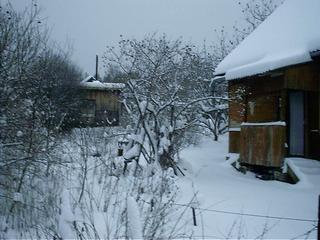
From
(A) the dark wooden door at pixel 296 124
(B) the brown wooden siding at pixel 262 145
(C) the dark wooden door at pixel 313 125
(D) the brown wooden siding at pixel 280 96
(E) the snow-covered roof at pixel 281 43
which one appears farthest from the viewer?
(A) the dark wooden door at pixel 296 124

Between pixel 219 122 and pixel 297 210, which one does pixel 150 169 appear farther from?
pixel 219 122

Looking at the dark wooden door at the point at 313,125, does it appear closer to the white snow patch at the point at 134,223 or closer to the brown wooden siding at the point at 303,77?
the brown wooden siding at the point at 303,77

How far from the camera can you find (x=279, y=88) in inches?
463

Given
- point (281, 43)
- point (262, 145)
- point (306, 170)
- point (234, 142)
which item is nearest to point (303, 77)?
point (281, 43)

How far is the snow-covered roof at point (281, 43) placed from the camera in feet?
35.3

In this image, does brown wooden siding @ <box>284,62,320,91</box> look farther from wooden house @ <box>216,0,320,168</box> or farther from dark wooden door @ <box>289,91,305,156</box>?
dark wooden door @ <box>289,91,305,156</box>

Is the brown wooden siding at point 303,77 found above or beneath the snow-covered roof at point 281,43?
beneath

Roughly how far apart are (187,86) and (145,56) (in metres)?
2.01

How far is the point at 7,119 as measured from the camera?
6.50 metres

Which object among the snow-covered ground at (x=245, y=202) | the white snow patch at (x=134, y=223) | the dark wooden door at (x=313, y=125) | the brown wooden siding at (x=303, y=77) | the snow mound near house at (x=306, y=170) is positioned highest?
the brown wooden siding at (x=303, y=77)

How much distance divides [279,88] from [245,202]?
4.55 m

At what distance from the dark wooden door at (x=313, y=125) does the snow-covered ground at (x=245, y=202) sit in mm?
1347

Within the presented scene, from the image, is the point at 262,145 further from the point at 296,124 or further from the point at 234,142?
the point at 234,142

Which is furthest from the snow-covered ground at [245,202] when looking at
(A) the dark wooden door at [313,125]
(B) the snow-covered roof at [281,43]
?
(B) the snow-covered roof at [281,43]
